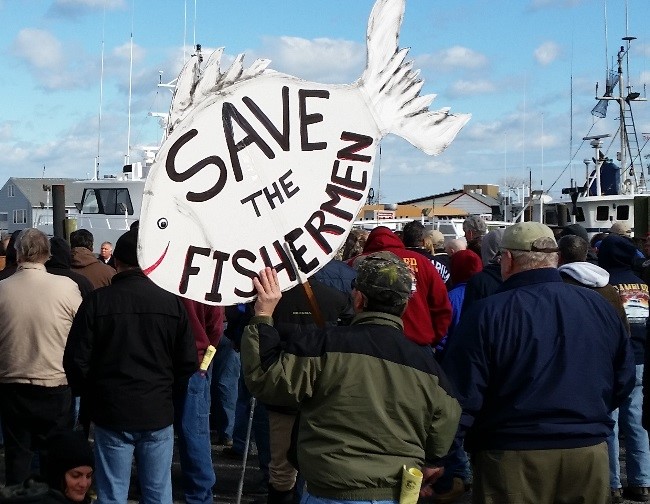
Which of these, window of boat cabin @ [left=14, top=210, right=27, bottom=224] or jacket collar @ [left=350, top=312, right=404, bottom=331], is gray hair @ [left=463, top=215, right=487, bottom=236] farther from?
window of boat cabin @ [left=14, top=210, right=27, bottom=224]

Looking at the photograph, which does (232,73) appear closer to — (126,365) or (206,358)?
(126,365)

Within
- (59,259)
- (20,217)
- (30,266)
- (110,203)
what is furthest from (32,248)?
(20,217)

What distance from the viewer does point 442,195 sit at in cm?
6544

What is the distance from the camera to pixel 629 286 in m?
7.31

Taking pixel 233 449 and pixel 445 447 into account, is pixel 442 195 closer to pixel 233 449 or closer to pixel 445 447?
pixel 233 449

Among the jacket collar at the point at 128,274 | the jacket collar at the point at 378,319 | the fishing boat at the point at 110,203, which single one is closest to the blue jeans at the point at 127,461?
the jacket collar at the point at 128,274

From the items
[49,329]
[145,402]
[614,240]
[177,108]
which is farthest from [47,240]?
[614,240]

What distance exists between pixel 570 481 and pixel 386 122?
67.3 inches

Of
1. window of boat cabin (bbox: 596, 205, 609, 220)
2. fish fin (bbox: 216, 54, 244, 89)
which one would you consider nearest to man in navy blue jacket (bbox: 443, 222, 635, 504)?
fish fin (bbox: 216, 54, 244, 89)

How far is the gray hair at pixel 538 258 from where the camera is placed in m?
4.28

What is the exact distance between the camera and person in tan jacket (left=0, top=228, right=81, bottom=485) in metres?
6.31

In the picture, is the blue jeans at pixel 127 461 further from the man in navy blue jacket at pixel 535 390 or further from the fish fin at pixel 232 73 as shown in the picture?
the fish fin at pixel 232 73

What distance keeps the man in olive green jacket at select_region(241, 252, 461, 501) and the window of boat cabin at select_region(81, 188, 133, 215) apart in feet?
69.8

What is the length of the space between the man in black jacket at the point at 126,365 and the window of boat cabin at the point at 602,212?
24.6 meters
